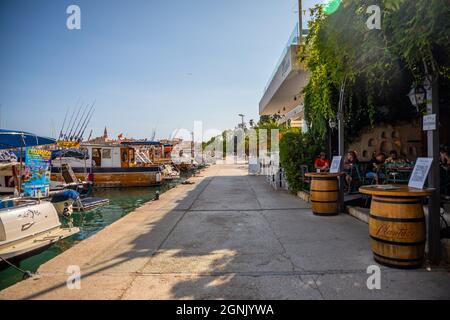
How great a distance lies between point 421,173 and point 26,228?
6707mm

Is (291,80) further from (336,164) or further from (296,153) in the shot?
(336,164)

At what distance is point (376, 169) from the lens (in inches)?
313

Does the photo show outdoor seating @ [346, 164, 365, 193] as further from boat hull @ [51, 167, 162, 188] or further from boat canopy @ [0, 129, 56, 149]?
boat hull @ [51, 167, 162, 188]

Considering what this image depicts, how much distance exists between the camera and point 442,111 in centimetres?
871

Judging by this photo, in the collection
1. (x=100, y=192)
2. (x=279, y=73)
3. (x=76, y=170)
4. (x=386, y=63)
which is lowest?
(x=100, y=192)

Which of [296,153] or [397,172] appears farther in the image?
[296,153]

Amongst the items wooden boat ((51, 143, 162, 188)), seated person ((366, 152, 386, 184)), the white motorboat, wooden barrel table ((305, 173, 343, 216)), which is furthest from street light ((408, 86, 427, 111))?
wooden boat ((51, 143, 162, 188))

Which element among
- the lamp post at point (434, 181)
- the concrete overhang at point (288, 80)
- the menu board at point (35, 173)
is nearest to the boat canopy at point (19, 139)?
the menu board at point (35, 173)

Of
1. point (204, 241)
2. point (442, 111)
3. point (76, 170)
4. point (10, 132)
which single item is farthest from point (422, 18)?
point (76, 170)

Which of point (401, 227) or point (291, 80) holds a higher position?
point (291, 80)

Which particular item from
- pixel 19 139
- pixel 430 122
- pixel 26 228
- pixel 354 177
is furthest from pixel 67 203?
pixel 430 122

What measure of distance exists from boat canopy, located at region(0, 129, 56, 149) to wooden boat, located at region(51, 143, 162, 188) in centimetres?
1195
